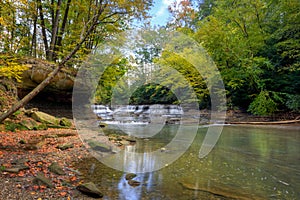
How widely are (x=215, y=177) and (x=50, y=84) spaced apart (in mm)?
8320

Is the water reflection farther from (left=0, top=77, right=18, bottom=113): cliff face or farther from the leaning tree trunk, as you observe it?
(left=0, top=77, right=18, bottom=113): cliff face

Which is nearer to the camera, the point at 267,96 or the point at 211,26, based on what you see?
the point at 267,96

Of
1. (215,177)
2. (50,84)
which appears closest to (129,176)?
(215,177)

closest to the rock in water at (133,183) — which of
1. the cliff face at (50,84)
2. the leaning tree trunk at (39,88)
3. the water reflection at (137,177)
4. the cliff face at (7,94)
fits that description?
the water reflection at (137,177)

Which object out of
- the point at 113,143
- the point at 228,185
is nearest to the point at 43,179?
the point at 228,185

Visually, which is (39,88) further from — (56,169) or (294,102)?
(294,102)

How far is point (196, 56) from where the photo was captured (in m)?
14.0

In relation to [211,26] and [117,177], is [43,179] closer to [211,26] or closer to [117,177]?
[117,177]

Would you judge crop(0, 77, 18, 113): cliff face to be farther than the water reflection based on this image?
Yes

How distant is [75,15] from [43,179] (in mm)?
11086

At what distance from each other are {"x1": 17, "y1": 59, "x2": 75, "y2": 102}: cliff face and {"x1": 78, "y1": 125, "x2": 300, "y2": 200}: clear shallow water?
6005 millimetres

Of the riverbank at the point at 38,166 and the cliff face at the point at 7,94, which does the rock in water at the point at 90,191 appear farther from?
the cliff face at the point at 7,94

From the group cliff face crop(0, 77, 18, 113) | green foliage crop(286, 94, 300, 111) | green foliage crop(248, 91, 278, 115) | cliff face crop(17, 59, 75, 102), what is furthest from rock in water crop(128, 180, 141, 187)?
green foliage crop(248, 91, 278, 115)

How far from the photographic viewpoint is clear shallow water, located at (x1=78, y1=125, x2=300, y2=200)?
2.79 m
